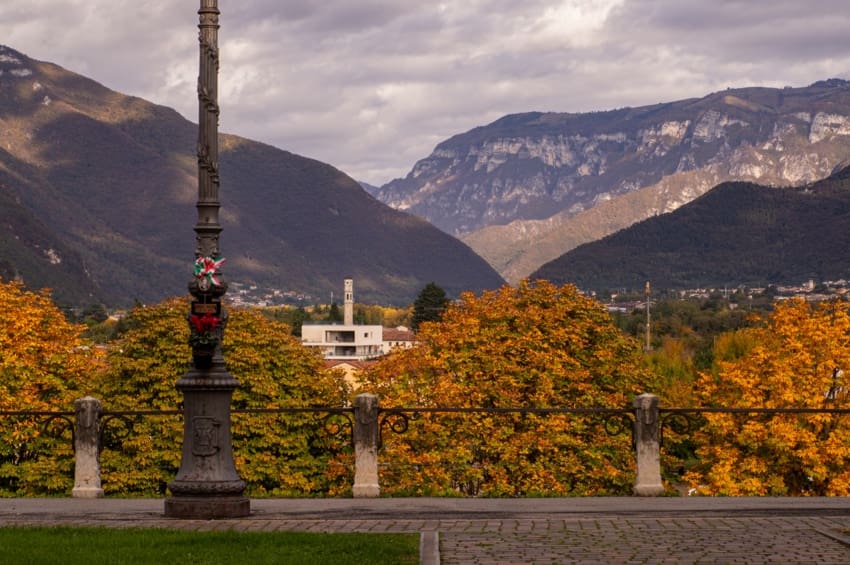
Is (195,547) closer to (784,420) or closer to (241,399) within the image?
(784,420)

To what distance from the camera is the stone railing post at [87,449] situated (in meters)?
20.4

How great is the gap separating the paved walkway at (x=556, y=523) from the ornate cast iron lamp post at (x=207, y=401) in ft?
0.98

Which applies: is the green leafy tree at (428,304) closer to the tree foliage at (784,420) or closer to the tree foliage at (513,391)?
the tree foliage at (513,391)

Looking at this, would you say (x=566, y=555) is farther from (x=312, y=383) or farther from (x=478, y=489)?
(x=312, y=383)

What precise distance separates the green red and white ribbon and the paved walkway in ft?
9.49

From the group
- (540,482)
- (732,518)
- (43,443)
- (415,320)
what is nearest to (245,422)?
(43,443)

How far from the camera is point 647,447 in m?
20.2

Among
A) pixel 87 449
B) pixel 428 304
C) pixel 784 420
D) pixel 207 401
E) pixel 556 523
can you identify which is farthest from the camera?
pixel 428 304

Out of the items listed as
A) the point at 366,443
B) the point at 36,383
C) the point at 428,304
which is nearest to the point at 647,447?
the point at 366,443

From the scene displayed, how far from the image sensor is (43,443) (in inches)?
1738

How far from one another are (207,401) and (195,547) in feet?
10.6

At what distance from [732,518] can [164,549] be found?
698cm

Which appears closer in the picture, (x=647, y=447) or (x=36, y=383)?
(x=647, y=447)

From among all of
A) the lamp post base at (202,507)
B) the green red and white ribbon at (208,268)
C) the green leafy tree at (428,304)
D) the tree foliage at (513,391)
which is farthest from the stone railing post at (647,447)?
the green leafy tree at (428,304)
